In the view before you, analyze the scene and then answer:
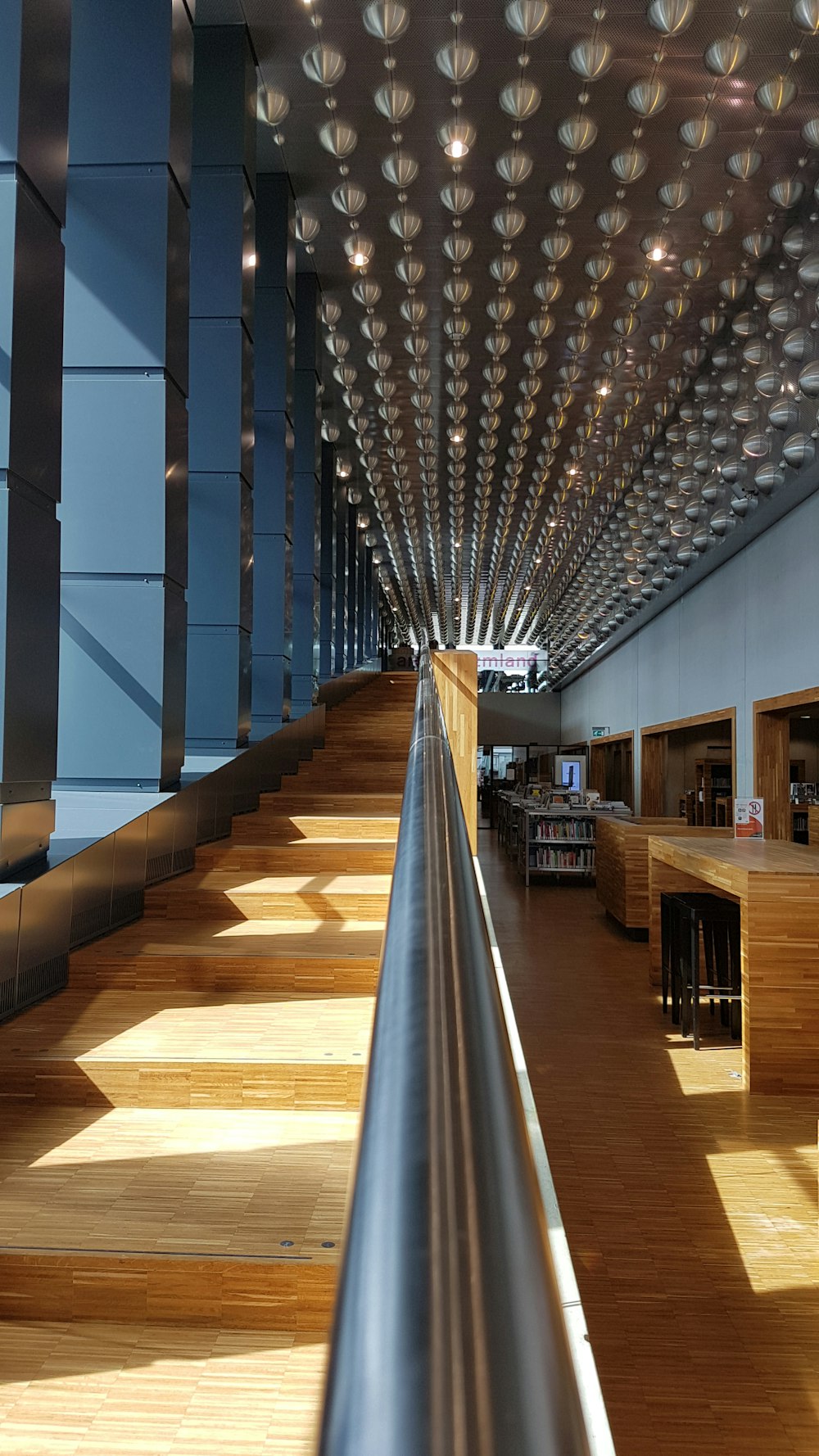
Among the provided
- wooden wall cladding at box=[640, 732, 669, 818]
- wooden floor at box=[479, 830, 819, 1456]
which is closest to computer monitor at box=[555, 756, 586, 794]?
wooden wall cladding at box=[640, 732, 669, 818]

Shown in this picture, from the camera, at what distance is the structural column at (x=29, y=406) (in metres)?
3.03

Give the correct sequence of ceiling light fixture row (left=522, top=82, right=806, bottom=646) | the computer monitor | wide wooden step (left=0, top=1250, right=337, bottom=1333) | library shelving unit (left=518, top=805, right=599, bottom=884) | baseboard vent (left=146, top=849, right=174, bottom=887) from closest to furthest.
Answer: wide wooden step (left=0, top=1250, right=337, bottom=1333) → baseboard vent (left=146, top=849, right=174, bottom=887) → ceiling light fixture row (left=522, top=82, right=806, bottom=646) → library shelving unit (left=518, top=805, right=599, bottom=884) → the computer monitor

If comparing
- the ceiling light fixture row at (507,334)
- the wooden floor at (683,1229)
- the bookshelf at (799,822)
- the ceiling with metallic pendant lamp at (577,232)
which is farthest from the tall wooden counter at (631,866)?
the ceiling light fixture row at (507,334)

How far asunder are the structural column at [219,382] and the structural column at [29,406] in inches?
129

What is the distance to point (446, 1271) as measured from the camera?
33 cm

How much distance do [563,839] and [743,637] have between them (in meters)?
4.14

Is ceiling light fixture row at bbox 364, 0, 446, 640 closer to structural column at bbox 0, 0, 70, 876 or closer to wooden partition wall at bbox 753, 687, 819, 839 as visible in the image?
structural column at bbox 0, 0, 70, 876

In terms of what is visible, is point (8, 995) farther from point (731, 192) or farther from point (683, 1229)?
point (731, 192)

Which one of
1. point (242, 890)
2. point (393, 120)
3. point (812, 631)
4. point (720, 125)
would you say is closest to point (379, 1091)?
point (242, 890)

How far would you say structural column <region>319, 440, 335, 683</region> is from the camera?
15375 mm

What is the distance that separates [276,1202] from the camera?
6.18ft

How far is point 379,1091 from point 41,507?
317 cm

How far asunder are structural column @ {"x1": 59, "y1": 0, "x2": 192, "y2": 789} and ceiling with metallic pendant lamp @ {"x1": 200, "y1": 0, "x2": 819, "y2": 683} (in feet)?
3.79

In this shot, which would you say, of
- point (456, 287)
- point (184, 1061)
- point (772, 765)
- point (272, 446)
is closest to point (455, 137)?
point (456, 287)
